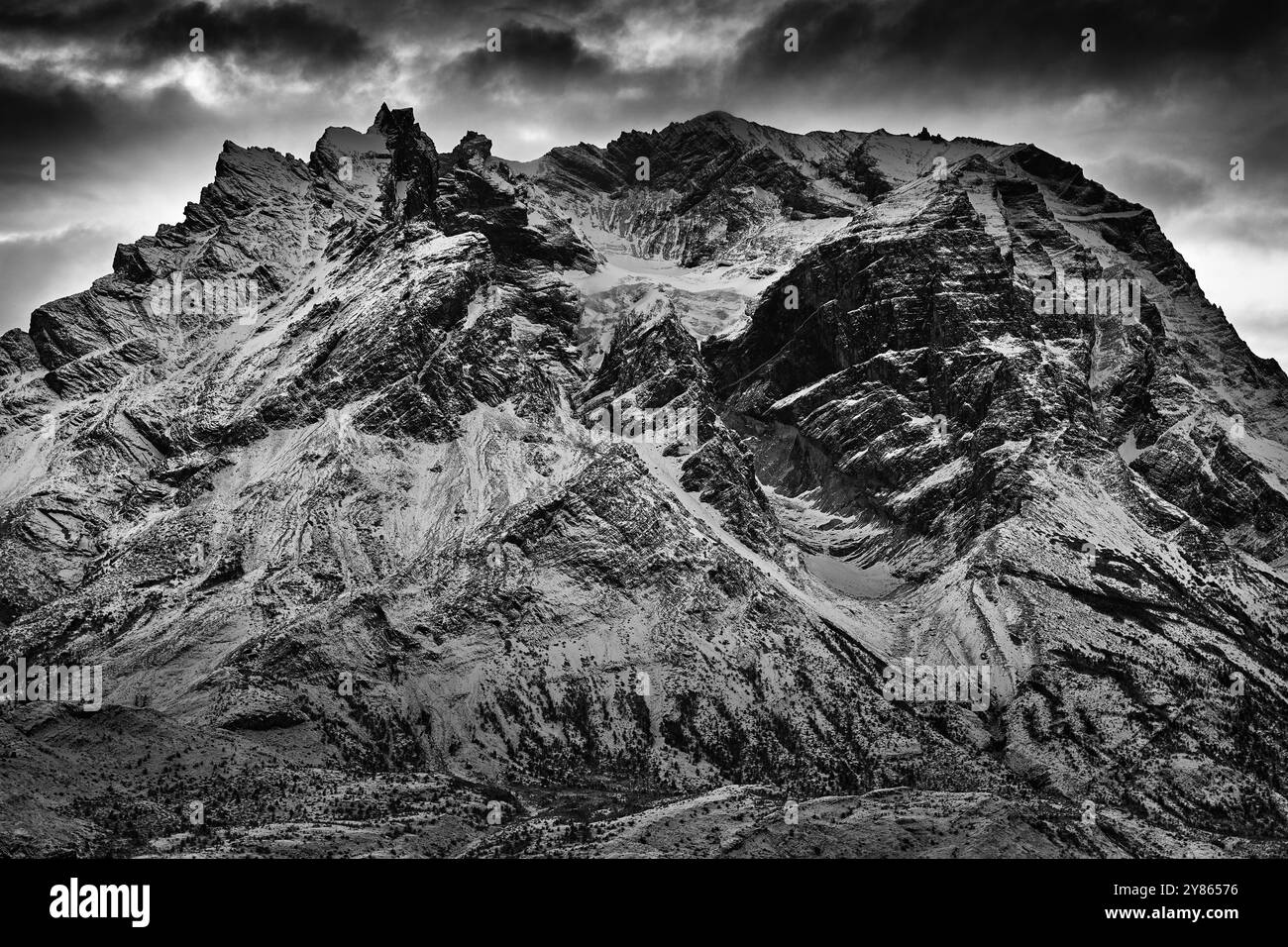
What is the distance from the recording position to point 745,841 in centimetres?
15025

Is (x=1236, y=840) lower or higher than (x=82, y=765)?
lower

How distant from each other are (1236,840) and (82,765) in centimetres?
13009

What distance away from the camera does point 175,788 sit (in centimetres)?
18812
